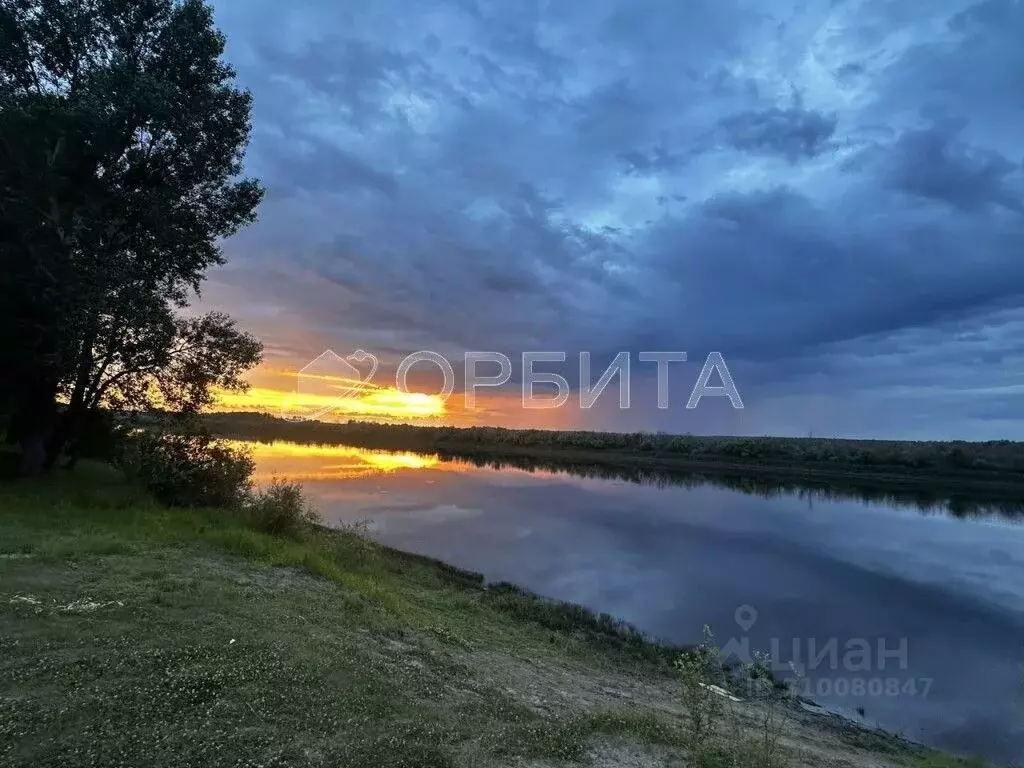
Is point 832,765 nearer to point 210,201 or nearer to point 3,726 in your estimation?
point 3,726

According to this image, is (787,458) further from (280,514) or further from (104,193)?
(104,193)

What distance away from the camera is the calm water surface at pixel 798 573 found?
34.5 feet

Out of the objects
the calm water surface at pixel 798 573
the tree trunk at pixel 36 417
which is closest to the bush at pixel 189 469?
the tree trunk at pixel 36 417

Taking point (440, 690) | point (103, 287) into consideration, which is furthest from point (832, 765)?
point (103, 287)

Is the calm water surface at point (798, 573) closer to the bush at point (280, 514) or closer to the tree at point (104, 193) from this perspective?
the bush at point (280, 514)

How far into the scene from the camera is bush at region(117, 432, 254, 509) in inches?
634

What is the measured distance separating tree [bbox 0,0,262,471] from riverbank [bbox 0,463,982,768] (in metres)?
4.43

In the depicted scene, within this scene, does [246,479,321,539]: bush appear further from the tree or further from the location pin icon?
the location pin icon

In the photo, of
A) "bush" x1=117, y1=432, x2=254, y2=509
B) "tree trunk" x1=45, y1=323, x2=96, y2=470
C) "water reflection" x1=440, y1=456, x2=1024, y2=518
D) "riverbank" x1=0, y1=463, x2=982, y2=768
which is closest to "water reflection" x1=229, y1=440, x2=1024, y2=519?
"water reflection" x1=440, y1=456, x2=1024, y2=518

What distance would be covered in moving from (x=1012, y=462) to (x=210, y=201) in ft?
199

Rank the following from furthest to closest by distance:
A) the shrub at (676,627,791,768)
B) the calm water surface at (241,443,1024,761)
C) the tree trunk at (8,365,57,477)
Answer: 1. the tree trunk at (8,365,57,477)
2. the calm water surface at (241,443,1024,761)
3. the shrub at (676,627,791,768)

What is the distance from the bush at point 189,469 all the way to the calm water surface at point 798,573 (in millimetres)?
5788

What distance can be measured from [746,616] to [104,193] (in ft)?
64.0

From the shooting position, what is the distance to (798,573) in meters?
18.7
